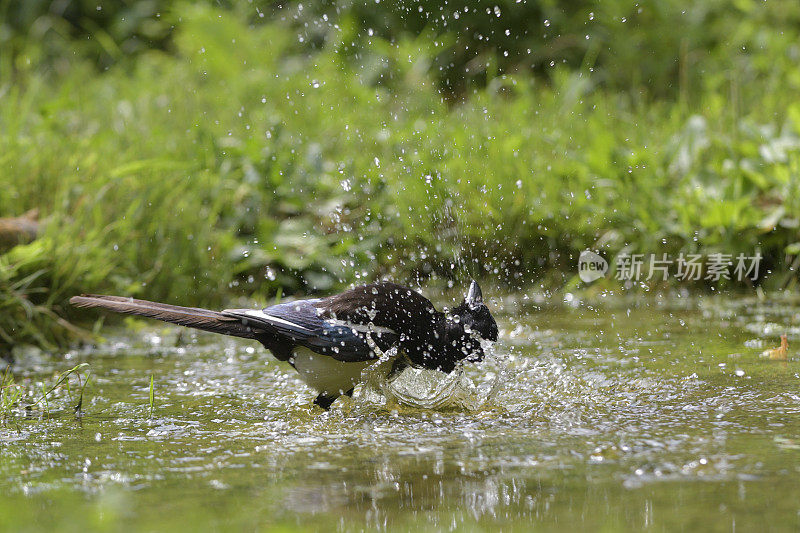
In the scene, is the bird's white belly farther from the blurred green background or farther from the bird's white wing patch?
the blurred green background

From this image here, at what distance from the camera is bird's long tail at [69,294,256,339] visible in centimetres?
348

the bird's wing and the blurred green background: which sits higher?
the blurred green background

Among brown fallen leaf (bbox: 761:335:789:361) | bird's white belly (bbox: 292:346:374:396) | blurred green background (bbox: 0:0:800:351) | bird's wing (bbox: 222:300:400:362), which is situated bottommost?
bird's white belly (bbox: 292:346:374:396)

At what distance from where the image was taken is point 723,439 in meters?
2.75

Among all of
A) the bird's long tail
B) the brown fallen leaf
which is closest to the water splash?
the bird's long tail

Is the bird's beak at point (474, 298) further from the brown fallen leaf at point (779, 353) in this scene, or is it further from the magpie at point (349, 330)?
the brown fallen leaf at point (779, 353)

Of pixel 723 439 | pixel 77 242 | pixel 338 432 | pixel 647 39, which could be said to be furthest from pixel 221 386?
pixel 647 39

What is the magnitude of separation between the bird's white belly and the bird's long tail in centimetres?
20

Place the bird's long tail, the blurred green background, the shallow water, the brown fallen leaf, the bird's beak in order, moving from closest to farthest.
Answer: the shallow water → the bird's long tail → the bird's beak → the brown fallen leaf → the blurred green background

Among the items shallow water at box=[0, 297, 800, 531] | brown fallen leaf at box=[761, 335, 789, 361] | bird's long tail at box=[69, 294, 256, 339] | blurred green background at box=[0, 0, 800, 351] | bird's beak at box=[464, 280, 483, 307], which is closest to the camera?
shallow water at box=[0, 297, 800, 531]

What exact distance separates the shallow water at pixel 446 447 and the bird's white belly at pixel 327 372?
0.27 feet

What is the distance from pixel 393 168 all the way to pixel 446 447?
3.58 metres

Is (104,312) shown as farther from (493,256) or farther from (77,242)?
(493,256)

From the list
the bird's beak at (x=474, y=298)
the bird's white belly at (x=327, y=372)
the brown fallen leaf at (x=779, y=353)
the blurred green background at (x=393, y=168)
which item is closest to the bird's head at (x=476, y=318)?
the bird's beak at (x=474, y=298)
